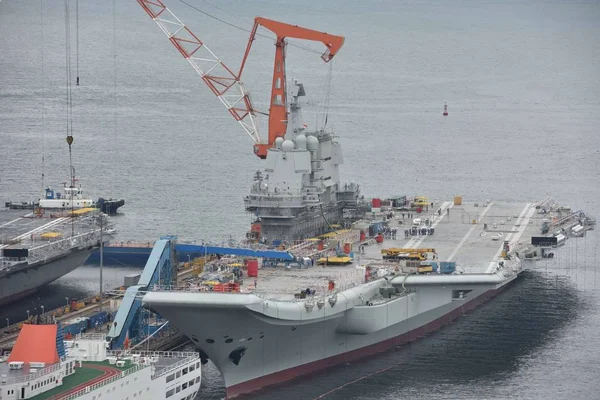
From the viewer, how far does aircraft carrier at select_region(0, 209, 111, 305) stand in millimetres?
65562

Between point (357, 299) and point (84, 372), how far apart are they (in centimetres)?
1486

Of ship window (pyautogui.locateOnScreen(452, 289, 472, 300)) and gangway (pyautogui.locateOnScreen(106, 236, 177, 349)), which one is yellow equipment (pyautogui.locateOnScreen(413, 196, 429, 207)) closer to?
ship window (pyautogui.locateOnScreen(452, 289, 472, 300))

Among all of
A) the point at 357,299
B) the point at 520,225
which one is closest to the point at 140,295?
the point at 357,299

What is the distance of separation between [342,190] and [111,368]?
29.1 metres

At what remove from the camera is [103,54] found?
189000 mm

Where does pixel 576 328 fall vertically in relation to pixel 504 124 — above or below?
below

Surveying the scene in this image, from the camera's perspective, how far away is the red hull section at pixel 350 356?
54.3 metres

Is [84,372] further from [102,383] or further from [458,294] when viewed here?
[458,294]

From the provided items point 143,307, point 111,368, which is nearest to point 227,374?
point 143,307

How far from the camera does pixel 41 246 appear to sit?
67688 mm

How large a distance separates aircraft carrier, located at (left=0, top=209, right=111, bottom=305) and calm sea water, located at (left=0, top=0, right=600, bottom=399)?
109 cm

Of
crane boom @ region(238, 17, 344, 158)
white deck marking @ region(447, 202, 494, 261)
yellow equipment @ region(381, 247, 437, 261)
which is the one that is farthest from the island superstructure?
white deck marking @ region(447, 202, 494, 261)

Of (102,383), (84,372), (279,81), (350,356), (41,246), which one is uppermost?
(279,81)

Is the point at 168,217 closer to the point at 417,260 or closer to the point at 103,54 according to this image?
the point at 417,260
